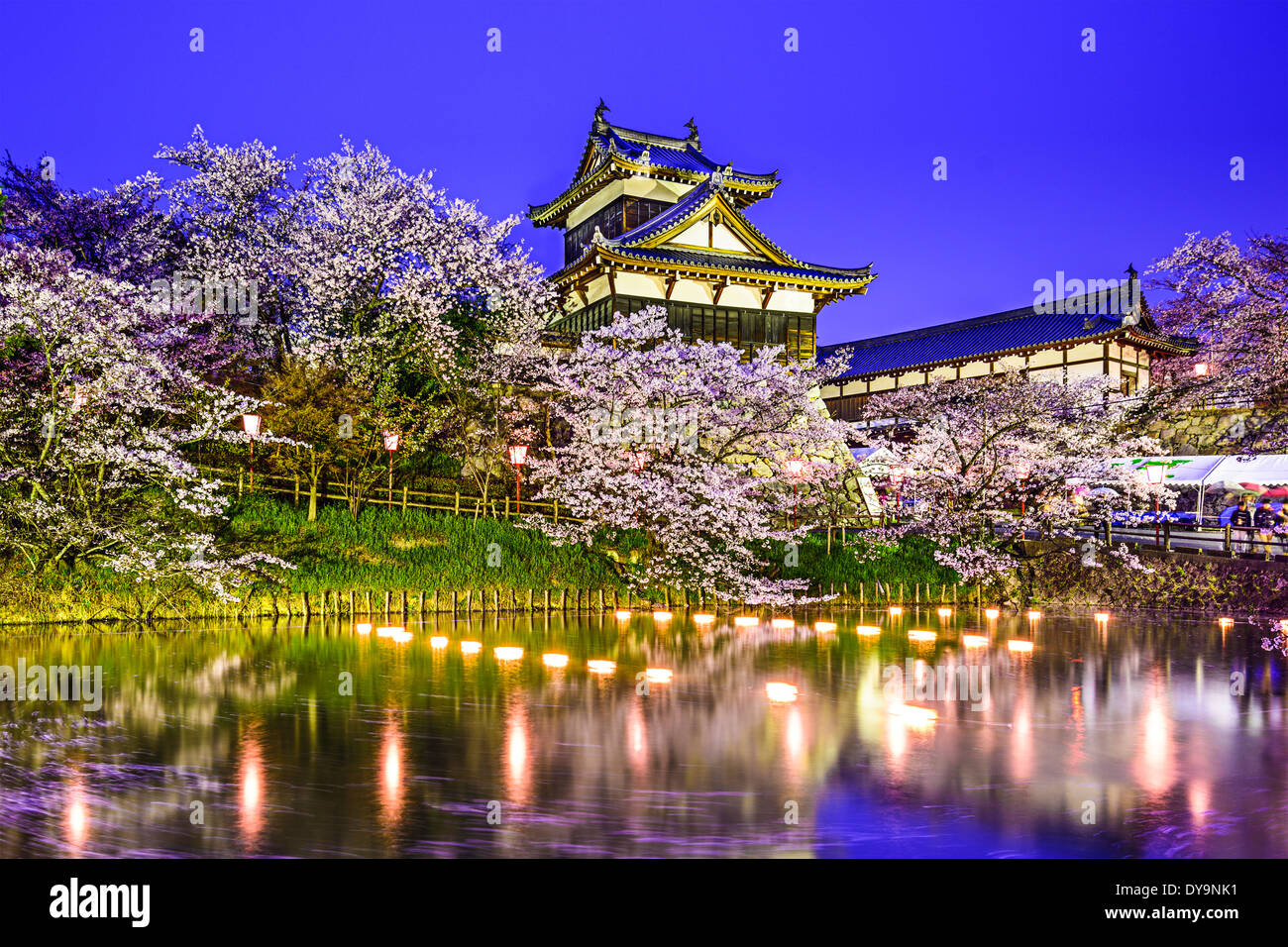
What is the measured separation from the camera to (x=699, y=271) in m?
29.9

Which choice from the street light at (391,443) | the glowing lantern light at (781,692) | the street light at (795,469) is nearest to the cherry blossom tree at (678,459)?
the street light at (795,469)

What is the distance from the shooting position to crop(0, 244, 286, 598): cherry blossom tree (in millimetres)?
17109

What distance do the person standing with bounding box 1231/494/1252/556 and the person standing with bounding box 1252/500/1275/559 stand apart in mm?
244

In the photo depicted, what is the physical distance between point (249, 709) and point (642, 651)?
7.27m

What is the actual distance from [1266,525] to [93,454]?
30105mm

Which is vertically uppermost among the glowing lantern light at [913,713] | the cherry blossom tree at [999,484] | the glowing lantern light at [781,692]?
the cherry blossom tree at [999,484]

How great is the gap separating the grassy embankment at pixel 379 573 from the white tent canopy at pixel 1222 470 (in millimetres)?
13453

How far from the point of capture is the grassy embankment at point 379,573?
701 inches

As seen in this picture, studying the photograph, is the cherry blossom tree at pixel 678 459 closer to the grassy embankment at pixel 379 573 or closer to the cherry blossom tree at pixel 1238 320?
the grassy embankment at pixel 379 573

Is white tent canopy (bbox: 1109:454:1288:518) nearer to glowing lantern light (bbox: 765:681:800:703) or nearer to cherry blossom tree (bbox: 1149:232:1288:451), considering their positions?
cherry blossom tree (bbox: 1149:232:1288:451)

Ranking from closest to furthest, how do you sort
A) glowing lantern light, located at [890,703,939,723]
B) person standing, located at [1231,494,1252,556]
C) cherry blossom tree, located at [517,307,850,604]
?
1. glowing lantern light, located at [890,703,939,723]
2. cherry blossom tree, located at [517,307,850,604]
3. person standing, located at [1231,494,1252,556]

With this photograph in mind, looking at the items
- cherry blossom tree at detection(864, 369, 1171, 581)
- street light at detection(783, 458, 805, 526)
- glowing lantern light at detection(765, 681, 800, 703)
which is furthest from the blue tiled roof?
glowing lantern light at detection(765, 681, 800, 703)

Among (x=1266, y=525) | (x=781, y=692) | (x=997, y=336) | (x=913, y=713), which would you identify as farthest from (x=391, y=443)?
(x=997, y=336)

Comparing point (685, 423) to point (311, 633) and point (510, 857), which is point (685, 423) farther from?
point (510, 857)
